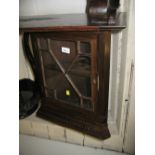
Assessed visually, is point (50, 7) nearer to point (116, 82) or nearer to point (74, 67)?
point (74, 67)

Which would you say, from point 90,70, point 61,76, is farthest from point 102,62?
point 61,76

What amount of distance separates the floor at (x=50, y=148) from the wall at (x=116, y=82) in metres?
0.04

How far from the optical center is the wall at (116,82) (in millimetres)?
1022

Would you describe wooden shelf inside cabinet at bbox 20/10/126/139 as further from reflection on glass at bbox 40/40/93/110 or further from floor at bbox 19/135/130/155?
floor at bbox 19/135/130/155

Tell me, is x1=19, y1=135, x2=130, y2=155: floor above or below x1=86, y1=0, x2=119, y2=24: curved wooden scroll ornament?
below

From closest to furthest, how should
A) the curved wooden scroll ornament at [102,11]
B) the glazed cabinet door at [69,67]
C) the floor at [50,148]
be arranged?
the curved wooden scroll ornament at [102,11] → the glazed cabinet door at [69,67] → the floor at [50,148]

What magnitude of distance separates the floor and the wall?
0.04 meters


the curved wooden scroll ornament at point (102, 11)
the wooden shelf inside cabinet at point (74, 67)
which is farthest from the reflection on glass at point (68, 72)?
the curved wooden scroll ornament at point (102, 11)

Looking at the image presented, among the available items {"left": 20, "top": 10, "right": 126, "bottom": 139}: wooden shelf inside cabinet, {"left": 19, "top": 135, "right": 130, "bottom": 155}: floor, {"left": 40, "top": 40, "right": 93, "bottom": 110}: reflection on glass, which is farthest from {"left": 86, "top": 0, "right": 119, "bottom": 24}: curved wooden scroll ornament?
{"left": 19, "top": 135, "right": 130, "bottom": 155}: floor

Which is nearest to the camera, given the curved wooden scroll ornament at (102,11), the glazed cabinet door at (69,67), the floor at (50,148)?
the curved wooden scroll ornament at (102,11)

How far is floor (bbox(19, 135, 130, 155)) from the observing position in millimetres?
1213

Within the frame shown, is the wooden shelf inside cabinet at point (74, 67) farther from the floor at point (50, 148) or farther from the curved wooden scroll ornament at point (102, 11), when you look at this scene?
the floor at point (50, 148)

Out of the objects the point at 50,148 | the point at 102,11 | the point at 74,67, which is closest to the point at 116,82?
the point at 74,67

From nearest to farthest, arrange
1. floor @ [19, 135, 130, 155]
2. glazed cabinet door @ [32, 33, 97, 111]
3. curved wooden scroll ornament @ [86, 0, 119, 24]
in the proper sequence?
curved wooden scroll ornament @ [86, 0, 119, 24]
glazed cabinet door @ [32, 33, 97, 111]
floor @ [19, 135, 130, 155]
